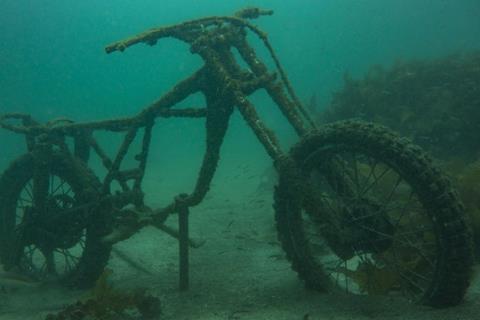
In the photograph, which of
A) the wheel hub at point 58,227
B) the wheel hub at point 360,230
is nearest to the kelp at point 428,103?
the wheel hub at point 360,230

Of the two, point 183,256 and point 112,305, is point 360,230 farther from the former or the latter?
point 112,305

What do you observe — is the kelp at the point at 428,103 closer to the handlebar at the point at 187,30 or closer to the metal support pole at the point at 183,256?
the handlebar at the point at 187,30

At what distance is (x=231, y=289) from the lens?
441 centimetres

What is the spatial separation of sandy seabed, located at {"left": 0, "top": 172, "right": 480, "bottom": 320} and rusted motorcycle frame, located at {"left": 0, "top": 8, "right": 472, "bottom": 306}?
0.21 metres

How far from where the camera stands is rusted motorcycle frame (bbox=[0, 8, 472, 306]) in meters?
2.92

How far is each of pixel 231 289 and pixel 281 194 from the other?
1.31 meters

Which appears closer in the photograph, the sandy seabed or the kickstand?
the sandy seabed

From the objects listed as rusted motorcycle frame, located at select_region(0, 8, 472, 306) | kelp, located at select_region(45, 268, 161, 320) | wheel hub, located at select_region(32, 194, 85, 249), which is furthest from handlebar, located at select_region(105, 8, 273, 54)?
kelp, located at select_region(45, 268, 161, 320)

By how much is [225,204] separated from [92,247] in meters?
6.83

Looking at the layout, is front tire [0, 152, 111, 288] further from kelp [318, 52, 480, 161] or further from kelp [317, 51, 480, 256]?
kelp [318, 52, 480, 161]

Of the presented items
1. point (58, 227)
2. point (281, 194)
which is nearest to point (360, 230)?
point (281, 194)

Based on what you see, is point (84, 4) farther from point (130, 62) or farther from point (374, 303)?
point (374, 303)

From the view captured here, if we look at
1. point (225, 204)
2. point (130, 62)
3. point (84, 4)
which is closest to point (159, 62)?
point (130, 62)

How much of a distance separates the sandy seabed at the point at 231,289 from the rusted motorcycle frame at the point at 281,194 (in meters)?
0.21
